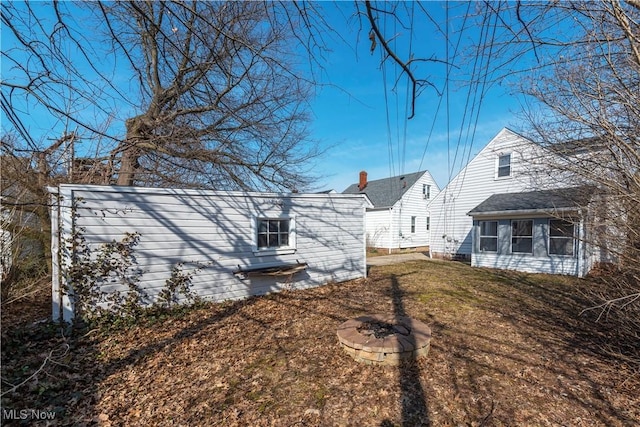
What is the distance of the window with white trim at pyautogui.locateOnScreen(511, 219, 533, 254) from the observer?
10852 mm

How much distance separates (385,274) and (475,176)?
7.75 metres

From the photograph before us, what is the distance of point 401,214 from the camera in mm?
18859

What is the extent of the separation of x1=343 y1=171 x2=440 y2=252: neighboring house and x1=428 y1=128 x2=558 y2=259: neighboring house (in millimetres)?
2698

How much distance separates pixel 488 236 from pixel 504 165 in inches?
139

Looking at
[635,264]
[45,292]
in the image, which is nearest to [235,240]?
[45,292]

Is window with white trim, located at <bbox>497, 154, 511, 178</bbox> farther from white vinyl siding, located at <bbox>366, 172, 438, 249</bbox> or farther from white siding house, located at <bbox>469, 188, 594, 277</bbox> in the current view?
white vinyl siding, located at <bbox>366, 172, 438, 249</bbox>

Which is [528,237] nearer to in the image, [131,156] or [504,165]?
[504,165]

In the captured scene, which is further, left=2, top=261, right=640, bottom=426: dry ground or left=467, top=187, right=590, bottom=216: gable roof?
left=467, top=187, right=590, bottom=216: gable roof

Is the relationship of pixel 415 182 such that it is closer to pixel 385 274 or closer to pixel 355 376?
pixel 385 274

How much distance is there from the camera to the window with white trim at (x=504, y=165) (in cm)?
1299

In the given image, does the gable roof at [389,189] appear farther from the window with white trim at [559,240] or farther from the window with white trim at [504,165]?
the window with white trim at [559,240]

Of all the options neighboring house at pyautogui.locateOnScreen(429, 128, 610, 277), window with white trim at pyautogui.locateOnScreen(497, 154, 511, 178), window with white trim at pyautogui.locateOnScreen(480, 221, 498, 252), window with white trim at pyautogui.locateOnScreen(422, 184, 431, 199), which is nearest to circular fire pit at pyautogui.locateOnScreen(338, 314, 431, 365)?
neighboring house at pyautogui.locateOnScreen(429, 128, 610, 277)

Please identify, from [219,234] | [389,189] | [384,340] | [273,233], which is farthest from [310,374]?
[389,189]
